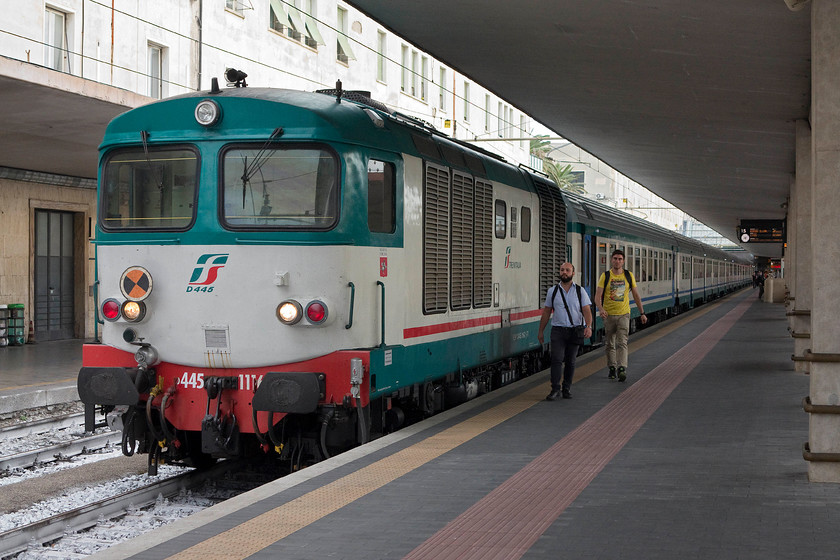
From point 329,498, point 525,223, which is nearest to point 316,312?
point 329,498

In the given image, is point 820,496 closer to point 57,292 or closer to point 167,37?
point 57,292

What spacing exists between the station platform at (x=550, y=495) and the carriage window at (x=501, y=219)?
217 cm

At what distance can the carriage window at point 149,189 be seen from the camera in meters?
8.49

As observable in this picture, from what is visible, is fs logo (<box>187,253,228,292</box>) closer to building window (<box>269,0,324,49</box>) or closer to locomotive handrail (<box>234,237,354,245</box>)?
locomotive handrail (<box>234,237,354,245</box>)

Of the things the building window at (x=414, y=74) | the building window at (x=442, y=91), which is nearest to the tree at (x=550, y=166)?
the building window at (x=442, y=91)

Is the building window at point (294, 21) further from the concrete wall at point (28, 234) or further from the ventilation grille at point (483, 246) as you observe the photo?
the ventilation grille at point (483, 246)

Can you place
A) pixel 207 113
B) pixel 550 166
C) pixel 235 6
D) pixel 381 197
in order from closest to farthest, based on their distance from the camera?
pixel 207 113
pixel 381 197
pixel 235 6
pixel 550 166

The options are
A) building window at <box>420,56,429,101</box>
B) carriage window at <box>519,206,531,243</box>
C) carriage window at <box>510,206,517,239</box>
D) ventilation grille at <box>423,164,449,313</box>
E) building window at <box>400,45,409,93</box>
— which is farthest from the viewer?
building window at <box>420,56,429,101</box>

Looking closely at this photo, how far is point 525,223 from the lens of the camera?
13.8 metres

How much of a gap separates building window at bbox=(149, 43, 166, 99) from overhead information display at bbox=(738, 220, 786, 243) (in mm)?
18661

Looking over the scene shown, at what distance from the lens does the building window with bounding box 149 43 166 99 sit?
2569 cm

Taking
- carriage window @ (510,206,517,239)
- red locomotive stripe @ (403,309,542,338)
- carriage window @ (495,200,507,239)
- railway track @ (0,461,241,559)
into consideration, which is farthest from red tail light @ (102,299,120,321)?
carriage window @ (510,206,517,239)

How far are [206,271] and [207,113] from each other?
1360 millimetres

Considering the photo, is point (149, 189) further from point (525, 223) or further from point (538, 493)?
point (525, 223)
